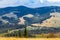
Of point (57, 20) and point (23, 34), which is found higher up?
point (57, 20)

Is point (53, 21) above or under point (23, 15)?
under

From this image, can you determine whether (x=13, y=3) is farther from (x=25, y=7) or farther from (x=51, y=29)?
(x=51, y=29)

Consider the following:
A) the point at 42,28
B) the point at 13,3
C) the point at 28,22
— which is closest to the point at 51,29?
the point at 42,28

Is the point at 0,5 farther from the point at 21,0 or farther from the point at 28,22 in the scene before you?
the point at 28,22

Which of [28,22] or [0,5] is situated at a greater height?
[0,5]

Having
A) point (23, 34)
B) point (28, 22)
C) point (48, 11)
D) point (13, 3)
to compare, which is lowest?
point (23, 34)

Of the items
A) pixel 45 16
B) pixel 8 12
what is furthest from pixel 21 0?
pixel 45 16

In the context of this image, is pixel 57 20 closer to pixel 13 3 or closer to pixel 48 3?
pixel 48 3

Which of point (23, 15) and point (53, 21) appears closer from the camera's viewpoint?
point (53, 21)
